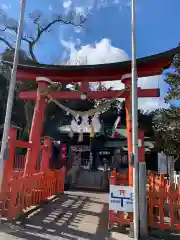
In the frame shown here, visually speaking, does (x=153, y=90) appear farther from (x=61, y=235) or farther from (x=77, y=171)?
(x=77, y=171)

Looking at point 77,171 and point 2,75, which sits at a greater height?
point 2,75

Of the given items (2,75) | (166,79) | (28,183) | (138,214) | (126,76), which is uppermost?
(2,75)

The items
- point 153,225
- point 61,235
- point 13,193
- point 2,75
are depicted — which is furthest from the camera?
point 2,75

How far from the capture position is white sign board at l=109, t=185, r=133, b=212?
5.38 m

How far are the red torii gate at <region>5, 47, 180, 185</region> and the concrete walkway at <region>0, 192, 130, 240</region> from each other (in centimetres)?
174

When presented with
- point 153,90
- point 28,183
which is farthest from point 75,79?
point 28,183

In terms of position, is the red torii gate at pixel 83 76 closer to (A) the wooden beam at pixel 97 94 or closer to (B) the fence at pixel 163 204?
(A) the wooden beam at pixel 97 94

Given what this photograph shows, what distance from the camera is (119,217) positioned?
5676mm

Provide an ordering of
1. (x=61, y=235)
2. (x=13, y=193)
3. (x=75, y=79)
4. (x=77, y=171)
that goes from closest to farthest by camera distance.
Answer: (x=61, y=235) < (x=13, y=193) < (x=75, y=79) < (x=77, y=171)

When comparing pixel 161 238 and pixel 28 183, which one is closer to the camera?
pixel 161 238

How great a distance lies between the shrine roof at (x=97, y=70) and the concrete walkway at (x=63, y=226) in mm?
4770

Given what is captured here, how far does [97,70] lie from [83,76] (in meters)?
0.63

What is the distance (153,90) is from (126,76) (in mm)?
1023

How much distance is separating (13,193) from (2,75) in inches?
783
